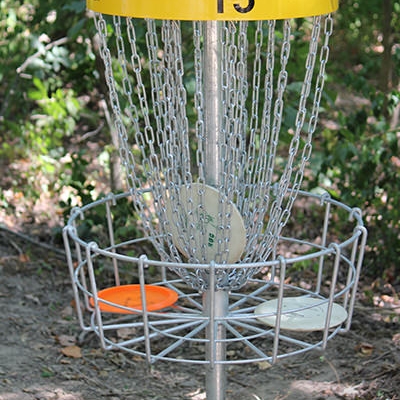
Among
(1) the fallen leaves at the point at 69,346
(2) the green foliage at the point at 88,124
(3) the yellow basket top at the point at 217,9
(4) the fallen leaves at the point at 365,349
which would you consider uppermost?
(3) the yellow basket top at the point at 217,9

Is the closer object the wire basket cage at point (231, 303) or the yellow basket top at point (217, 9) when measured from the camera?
the yellow basket top at point (217, 9)

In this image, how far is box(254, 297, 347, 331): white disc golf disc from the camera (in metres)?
1.84

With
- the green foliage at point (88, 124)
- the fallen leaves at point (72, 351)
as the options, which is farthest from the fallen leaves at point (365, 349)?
the fallen leaves at point (72, 351)

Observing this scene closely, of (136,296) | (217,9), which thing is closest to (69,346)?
(136,296)

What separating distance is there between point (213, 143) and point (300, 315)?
494 millimetres

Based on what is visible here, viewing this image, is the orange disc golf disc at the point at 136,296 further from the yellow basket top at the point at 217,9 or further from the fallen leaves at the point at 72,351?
the fallen leaves at the point at 72,351

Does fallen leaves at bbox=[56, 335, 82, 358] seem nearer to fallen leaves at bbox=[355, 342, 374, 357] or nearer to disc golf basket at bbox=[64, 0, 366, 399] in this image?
disc golf basket at bbox=[64, 0, 366, 399]

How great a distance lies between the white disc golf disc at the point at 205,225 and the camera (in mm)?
1824

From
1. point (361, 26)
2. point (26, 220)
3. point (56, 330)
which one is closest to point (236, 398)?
point (56, 330)

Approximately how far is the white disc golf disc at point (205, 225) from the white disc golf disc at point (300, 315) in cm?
17

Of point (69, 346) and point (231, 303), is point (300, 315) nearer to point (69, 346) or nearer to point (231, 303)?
point (231, 303)

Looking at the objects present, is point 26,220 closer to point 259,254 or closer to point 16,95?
point 16,95

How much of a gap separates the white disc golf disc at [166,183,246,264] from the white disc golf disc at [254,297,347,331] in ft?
0.55

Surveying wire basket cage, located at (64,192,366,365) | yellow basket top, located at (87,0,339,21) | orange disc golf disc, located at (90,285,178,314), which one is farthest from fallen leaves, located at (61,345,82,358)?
yellow basket top, located at (87,0,339,21)
